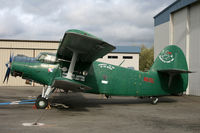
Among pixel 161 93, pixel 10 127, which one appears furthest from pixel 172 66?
pixel 10 127

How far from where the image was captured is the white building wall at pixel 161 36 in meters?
20.1

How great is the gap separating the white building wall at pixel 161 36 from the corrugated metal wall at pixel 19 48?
13644 mm

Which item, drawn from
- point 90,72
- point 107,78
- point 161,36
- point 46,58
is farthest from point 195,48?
point 46,58

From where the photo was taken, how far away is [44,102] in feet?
26.4

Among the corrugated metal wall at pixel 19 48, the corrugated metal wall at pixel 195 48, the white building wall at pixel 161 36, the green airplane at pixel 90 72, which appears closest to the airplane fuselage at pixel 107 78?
the green airplane at pixel 90 72

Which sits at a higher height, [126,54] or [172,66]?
[126,54]

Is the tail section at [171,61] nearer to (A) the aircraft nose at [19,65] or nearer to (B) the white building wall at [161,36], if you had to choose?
(A) the aircraft nose at [19,65]

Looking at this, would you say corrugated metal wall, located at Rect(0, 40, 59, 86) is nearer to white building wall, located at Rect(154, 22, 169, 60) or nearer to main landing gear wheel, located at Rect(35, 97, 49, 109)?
white building wall, located at Rect(154, 22, 169, 60)

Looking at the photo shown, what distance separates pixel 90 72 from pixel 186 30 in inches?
498

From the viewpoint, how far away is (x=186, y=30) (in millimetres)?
17344

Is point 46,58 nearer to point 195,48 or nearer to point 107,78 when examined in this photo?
point 107,78

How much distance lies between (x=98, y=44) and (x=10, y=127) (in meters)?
3.96

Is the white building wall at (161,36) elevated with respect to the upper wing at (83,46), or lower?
elevated

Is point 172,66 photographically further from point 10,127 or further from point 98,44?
point 10,127
